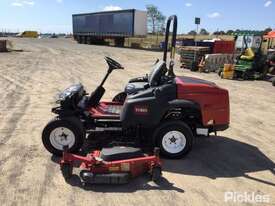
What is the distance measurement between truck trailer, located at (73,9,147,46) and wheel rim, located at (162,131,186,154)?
116 feet

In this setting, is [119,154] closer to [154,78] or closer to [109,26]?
[154,78]

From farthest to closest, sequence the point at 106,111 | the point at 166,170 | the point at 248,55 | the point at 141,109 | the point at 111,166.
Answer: the point at 248,55 < the point at 106,111 < the point at 141,109 < the point at 166,170 < the point at 111,166

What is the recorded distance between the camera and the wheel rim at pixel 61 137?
561cm

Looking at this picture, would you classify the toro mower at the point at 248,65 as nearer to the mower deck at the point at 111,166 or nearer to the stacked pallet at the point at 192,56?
the stacked pallet at the point at 192,56

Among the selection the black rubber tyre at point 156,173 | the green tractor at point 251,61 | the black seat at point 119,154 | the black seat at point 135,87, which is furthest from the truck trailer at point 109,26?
the black rubber tyre at point 156,173

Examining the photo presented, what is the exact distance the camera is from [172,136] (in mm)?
5590

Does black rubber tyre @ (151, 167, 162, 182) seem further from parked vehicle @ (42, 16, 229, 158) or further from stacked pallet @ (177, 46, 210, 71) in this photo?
stacked pallet @ (177, 46, 210, 71)

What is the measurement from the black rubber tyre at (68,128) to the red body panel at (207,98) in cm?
160

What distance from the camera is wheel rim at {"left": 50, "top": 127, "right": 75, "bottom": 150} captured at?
18.4ft

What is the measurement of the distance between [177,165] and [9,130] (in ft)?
11.2

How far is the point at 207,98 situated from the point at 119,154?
169cm

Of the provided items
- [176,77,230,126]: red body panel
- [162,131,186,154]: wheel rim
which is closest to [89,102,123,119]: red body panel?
[162,131,186,154]: wheel rim

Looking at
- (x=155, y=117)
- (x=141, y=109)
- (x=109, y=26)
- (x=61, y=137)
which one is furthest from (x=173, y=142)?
(x=109, y=26)

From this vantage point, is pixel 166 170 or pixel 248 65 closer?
pixel 166 170
